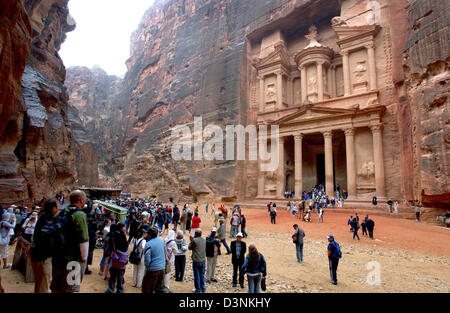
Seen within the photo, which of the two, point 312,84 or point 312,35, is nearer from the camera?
point 312,84

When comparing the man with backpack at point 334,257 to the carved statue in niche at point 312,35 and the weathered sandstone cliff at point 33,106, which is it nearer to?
the weathered sandstone cliff at point 33,106

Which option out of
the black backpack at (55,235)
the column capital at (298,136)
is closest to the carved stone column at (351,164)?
the column capital at (298,136)

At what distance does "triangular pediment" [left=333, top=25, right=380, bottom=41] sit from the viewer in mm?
25833

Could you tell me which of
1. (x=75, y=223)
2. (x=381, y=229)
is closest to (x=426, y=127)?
(x=381, y=229)

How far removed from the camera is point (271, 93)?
32688 mm

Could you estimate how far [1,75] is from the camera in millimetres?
5383

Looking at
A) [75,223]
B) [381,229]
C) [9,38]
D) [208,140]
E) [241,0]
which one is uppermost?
[241,0]

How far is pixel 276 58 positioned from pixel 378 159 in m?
16.7

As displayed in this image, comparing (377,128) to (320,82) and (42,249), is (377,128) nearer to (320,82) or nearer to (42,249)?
(320,82)

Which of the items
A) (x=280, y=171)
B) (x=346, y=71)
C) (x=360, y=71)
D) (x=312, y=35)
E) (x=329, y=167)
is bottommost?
(x=280, y=171)

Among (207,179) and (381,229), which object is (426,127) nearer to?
(381,229)

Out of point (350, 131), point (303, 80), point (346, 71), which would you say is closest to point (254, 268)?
point (350, 131)

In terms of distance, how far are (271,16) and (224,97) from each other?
450 inches

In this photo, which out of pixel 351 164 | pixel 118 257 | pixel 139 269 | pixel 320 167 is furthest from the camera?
pixel 320 167
